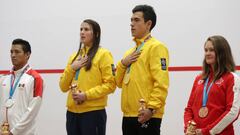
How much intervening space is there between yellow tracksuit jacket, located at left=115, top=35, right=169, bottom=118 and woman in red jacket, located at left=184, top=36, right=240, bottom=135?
21 cm

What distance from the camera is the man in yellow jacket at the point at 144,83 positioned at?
108 inches

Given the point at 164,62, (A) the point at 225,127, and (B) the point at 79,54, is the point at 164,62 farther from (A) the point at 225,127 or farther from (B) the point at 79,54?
(B) the point at 79,54

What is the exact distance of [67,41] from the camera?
4.68 m

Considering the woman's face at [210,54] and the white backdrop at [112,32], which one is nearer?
the woman's face at [210,54]

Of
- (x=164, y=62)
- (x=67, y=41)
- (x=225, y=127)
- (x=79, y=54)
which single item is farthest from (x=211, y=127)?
(x=67, y=41)

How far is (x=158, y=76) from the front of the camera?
2.78 meters

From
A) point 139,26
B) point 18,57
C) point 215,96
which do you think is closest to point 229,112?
point 215,96

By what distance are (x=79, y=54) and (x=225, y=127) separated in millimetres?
1344

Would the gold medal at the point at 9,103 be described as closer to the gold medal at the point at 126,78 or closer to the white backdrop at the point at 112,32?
the gold medal at the point at 126,78

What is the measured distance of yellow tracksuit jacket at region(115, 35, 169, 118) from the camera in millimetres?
2771

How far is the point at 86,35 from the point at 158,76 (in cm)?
83

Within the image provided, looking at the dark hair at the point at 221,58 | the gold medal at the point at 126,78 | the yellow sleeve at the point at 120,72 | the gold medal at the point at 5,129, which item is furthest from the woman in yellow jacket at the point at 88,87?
the dark hair at the point at 221,58

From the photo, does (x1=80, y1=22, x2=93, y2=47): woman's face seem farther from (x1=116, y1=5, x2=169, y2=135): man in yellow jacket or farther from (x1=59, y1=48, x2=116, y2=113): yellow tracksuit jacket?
(x1=116, y1=5, x2=169, y2=135): man in yellow jacket

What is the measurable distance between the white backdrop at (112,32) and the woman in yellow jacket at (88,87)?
0.91 m
